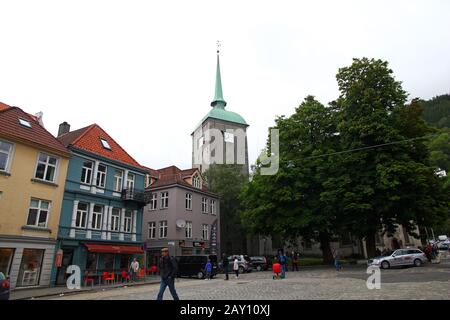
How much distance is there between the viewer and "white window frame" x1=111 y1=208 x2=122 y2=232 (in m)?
28.0

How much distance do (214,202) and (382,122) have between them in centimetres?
2526

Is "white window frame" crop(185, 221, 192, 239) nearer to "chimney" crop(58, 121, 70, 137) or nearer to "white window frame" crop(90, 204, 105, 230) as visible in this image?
"white window frame" crop(90, 204, 105, 230)

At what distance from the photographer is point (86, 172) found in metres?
26.6

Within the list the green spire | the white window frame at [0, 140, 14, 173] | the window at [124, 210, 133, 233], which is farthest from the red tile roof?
the green spire

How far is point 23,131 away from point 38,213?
18.7 feet

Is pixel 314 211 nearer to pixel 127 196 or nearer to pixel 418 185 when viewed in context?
pixel 418 185

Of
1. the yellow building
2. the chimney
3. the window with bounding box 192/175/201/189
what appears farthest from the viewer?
the window with bounding box 192/175/201/189

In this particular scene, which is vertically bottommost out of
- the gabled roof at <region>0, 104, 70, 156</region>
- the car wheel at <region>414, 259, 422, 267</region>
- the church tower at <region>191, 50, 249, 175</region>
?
the car wheel at <region>414, 259, 422, 267</region>

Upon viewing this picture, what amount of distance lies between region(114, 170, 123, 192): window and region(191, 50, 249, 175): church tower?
3259 cm

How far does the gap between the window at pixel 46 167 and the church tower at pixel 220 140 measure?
38.8 metres

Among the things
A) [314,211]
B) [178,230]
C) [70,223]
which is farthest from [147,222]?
[314,211]

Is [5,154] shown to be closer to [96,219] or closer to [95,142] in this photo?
[95,142]

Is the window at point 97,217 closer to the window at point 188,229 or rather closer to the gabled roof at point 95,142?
the gabled roof at point 95,142

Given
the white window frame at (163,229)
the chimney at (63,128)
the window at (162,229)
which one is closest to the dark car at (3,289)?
the chimney at (63,128)
